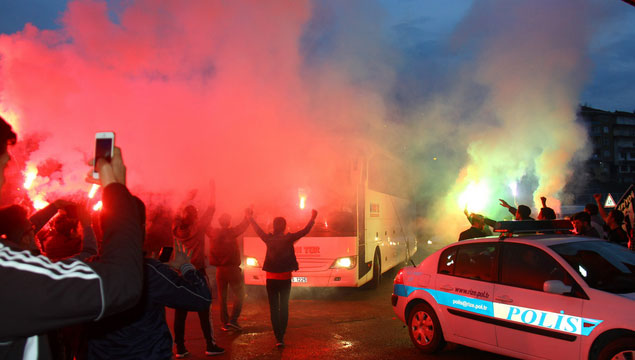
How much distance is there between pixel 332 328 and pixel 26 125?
6.04 m

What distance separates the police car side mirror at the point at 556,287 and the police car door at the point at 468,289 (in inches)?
28.9

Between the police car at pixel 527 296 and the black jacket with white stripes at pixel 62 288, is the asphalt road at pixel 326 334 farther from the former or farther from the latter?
the black jacket with white stripes at pixel 62 288

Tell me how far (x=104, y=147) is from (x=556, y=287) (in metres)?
4.19

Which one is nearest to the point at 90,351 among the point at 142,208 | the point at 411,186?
the point at 142,208

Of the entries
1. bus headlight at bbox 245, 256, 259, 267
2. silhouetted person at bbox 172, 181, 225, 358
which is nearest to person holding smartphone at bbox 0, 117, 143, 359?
silhouetted person at bbox 172, 181, 225, 358

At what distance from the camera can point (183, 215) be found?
6.52 metres

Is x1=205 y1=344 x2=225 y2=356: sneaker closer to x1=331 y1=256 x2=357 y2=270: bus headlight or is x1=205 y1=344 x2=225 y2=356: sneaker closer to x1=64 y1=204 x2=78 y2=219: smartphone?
x1=64 y1=204 x2=78 y2=219: smartphone

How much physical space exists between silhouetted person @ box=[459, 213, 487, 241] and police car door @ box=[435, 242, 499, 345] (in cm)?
200

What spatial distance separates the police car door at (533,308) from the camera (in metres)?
4.32

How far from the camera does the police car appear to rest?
4.15 m

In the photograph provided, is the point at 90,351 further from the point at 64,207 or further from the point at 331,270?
the point at 331,270

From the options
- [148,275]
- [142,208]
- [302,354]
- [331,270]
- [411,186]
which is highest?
[411,186]

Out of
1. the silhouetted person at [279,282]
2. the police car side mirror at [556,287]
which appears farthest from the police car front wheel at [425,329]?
the silhouetted person at [279,282]

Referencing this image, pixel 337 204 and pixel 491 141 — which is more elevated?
pixel 491 141
